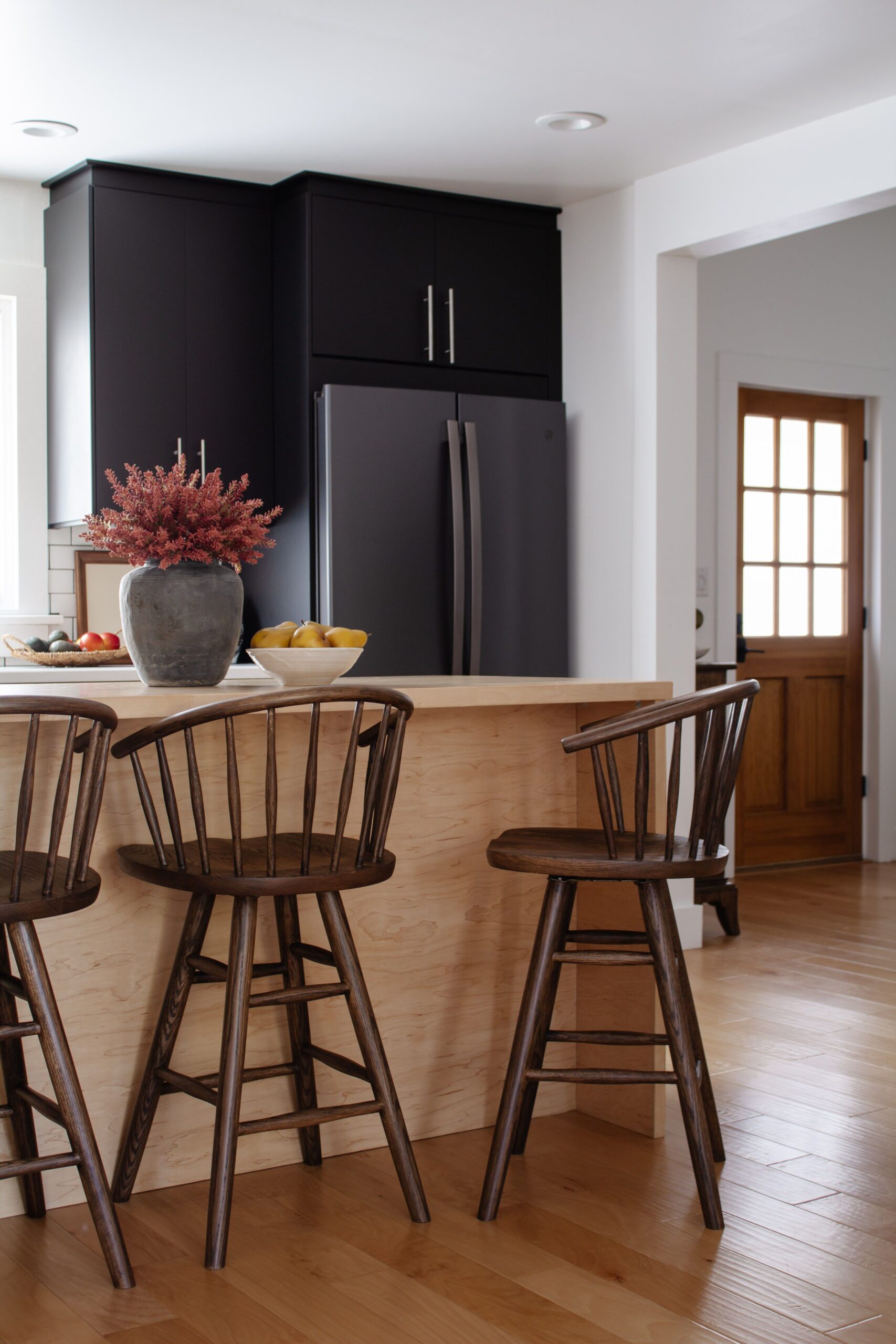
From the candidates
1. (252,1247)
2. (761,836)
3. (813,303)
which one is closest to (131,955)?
(252,1247)

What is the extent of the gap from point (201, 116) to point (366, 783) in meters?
2.42

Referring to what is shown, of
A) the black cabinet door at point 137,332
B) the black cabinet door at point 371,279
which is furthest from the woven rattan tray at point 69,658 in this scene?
the black cabinet door at point 371,279

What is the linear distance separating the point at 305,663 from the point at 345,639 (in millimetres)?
89

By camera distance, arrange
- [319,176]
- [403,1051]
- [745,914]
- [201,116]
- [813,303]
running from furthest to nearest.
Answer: [813,303] → [745,914] → [319,176] → [201,116] → [403,1051]

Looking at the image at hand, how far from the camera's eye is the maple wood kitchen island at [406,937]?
2.41 metres

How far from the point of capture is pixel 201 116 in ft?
12.6

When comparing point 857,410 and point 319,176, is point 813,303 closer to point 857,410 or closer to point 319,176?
point 857,410

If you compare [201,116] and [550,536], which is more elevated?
[201,116]

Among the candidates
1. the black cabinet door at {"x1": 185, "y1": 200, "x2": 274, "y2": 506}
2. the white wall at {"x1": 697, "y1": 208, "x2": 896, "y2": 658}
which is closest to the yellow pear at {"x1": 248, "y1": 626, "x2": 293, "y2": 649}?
the black cabinet door at {"x1": 185, "y1": 200, "x2": 274, "y2": 506}

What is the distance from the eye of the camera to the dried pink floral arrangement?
252 cm

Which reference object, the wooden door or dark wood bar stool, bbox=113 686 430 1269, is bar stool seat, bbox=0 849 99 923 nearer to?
dark wood bar stool, bbox=113 686 430 1269

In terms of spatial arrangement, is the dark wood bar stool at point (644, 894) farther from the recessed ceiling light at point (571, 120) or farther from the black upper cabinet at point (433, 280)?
the black upper cabinet at point (433, 280)

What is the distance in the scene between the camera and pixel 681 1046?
2.30 metres

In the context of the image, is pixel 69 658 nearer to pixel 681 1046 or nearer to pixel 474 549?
pixel 474 549
